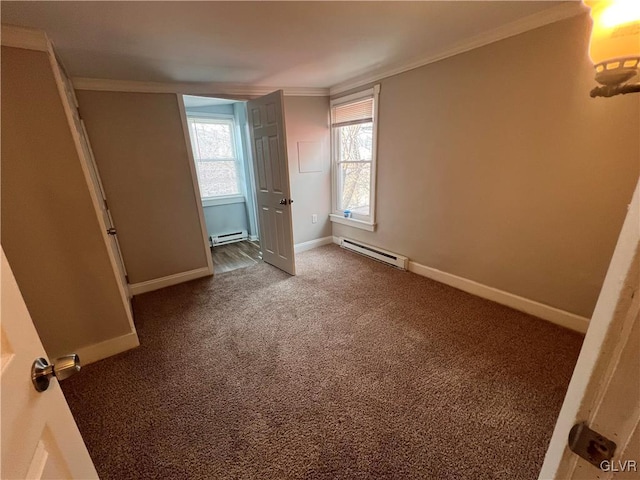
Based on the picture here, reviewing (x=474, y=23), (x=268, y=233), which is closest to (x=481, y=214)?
(x=474, y=23)

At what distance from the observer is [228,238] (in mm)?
4574

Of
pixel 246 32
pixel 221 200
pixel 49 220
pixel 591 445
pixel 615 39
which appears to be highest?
pixel 246 32

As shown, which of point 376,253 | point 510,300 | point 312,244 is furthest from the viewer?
point 312,244

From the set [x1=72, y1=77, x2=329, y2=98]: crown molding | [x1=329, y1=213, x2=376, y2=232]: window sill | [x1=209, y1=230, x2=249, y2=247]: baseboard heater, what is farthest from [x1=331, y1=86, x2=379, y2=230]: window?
[x1=209, y1=230, x2=249, y2=247]: baseboard heater

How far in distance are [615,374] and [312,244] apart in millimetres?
3725

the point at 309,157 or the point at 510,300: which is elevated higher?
the point at 309,157

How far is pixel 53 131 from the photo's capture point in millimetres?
1636

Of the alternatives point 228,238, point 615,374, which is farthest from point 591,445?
point 228,238

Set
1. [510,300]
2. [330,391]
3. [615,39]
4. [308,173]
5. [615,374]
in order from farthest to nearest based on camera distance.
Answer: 1. [308,173]
2. [510,300]
3. [330,391]
4. [615,39]
5. [615,374]

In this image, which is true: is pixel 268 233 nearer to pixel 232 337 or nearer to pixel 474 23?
pixel 232 337

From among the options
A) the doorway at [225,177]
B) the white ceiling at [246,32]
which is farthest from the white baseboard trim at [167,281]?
the white ceiling at [246,32]

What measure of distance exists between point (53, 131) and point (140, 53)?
847 millimetres

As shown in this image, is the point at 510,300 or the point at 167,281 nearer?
the point at 510,300

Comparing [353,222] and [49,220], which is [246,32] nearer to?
[49,220]
